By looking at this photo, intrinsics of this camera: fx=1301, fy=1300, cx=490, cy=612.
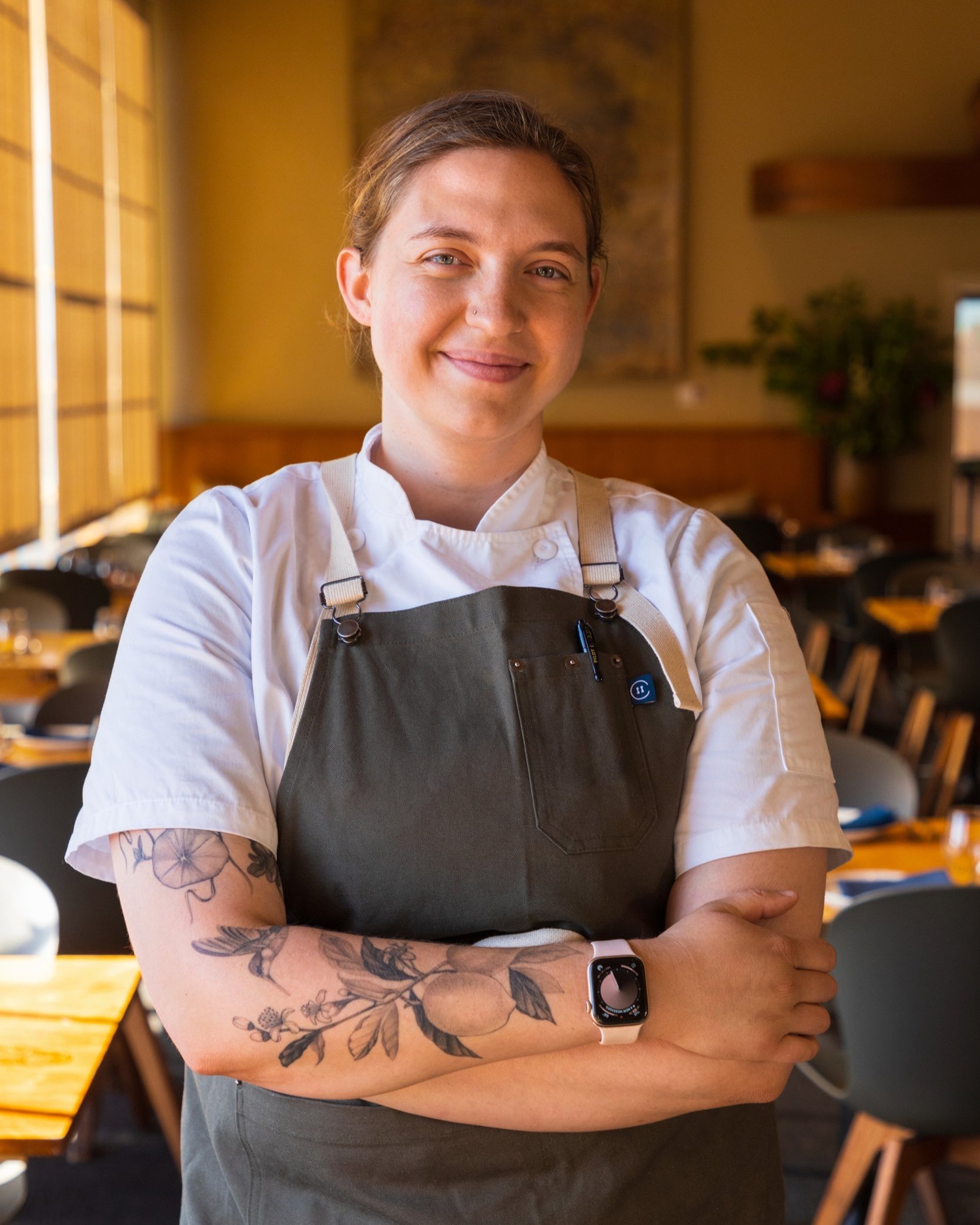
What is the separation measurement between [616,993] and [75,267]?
8.10m

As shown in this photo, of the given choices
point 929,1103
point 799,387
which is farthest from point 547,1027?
point 799,387

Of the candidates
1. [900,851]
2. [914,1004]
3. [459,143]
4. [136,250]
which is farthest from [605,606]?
[136,250]

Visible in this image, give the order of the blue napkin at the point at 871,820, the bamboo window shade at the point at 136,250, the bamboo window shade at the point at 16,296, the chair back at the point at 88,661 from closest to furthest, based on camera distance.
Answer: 1. the blue napkin at the point at 871,820
2. the chair back at the point at 88,661
3. the bamboo window shade at the point at 16,296
4. the bamboo window shade at the point at 136,250

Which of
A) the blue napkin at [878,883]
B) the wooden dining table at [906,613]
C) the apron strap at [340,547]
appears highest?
the apron strap at [340,547]

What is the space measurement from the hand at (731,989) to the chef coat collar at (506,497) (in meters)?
0.46

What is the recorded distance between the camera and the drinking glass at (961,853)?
2676 mm

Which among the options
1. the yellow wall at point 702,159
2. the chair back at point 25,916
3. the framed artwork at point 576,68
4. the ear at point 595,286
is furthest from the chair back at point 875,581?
the ear at point 595,286

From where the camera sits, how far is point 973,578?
6449 millimetres

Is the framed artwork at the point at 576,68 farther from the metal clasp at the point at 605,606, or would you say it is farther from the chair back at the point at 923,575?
the metal clasp at the point at 605,606

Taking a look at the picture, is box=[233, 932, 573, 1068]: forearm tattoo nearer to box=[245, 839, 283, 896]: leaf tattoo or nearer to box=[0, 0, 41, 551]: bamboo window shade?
box=[245, 839, 283, 896]: leaf tattoo

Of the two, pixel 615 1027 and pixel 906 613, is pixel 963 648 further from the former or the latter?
pixel 615 1027

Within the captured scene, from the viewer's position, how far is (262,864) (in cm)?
123

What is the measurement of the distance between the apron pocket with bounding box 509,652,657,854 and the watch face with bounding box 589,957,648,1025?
13 cm

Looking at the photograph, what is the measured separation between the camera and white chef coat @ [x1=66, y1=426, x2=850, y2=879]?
123 cm
